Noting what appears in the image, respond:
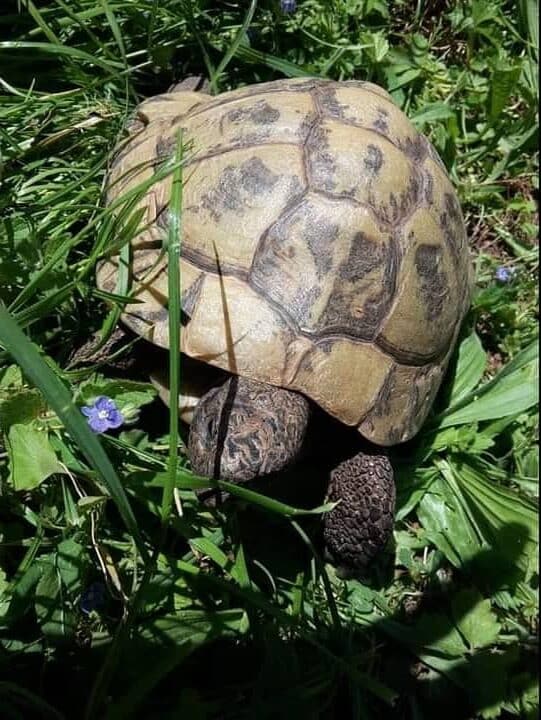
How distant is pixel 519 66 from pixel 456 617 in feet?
6.91

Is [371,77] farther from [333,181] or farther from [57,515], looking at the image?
[57,515]

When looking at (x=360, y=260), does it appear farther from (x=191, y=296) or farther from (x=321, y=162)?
(x=191, y=296)

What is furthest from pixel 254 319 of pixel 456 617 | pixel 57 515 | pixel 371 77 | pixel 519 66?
pixel 519 66

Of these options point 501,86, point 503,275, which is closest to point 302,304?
point 503,275

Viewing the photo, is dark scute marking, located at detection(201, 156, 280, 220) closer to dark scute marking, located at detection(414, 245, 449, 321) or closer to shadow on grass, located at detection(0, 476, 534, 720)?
dark scute marking, located at detection(414, 245, 449, 321)

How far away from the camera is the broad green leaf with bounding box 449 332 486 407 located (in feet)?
9.53

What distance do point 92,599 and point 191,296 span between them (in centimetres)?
92

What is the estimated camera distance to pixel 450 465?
9.10 feet

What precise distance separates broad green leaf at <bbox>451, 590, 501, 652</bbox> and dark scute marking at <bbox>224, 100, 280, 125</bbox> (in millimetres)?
1636

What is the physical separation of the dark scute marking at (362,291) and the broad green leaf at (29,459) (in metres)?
0.83

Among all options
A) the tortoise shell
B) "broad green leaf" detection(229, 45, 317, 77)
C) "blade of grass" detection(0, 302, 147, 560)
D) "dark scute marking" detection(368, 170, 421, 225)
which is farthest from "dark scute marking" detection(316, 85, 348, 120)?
"blade of grass" detection(0, 302, 147, 560)

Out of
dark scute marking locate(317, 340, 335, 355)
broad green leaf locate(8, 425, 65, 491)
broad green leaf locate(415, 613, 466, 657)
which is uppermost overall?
dark scute marking locate(317, 340, 335, 355)

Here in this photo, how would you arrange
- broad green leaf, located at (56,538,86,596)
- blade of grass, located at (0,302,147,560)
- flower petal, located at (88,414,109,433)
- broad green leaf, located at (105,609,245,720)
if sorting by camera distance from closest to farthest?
blade of grass, located at (0,302,147,560)
broad green leaf, located at (105,609,245,720)
flower petal, located at (88,414,109,433)
broad green leaf, located at (56,538,86,596)

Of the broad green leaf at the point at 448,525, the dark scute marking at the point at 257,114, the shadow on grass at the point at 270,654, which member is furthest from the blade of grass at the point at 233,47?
the broad green leaf at the point at 448,525
